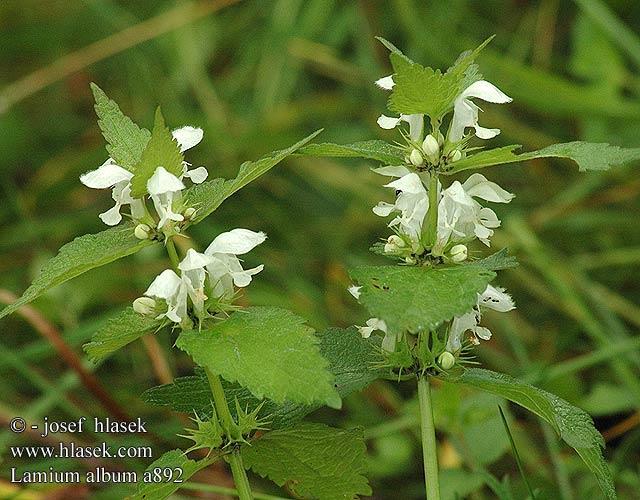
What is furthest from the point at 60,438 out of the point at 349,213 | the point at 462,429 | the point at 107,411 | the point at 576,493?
the point at 349,213

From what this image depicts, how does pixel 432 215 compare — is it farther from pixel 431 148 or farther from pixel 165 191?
pixel 165 191

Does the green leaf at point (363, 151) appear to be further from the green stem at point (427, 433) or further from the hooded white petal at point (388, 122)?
the green stem at point (427, 433)

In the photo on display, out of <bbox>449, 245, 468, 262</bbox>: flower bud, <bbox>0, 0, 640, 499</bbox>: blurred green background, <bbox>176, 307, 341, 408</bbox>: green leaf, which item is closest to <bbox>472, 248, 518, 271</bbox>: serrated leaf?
<bbox>449, 245, 468, 262</bbox>: flower bud

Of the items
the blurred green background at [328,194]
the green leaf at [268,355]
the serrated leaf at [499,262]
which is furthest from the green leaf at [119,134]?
the blurred green background at [328,194]

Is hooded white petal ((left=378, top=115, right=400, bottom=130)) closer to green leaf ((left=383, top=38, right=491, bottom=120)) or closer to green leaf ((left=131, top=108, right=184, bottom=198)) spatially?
green leaf ((left=383, top=38, right=491, bottom=120))

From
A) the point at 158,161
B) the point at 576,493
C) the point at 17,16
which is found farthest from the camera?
the point at 17,16

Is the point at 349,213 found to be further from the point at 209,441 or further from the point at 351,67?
the point at 209,441

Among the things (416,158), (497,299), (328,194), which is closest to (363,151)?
(416,158)
